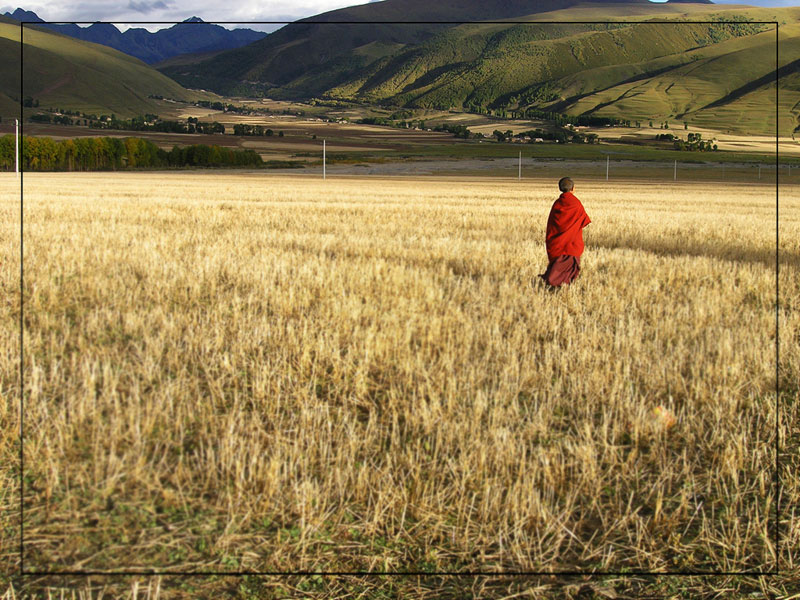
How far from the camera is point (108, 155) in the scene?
10806 cm

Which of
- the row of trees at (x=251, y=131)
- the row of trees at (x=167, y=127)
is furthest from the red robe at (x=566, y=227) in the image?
the row of trees at (x=251, y=131)

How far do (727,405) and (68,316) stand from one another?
8.15m

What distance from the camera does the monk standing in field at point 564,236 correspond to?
12.4 m

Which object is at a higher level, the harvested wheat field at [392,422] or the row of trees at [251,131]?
the row of trees at [251,131]

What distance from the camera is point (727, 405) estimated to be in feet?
21.5

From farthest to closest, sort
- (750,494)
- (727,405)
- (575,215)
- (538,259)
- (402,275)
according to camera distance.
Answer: (538,259), (402,275), (575,215), (727,405), (750,494)

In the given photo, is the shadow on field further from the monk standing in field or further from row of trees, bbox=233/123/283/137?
row of trees, bbox=233/123/283/137

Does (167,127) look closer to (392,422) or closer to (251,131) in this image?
(251,131)

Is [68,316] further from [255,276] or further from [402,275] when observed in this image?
[402,275]

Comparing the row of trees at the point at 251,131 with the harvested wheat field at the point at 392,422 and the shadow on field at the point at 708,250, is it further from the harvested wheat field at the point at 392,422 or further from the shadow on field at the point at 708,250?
the harvested wheat field at the point at 392,422

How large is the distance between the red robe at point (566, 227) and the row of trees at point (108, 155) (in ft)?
332

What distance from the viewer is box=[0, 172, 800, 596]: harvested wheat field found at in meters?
4.12

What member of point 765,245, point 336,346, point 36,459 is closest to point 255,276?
point 336,346

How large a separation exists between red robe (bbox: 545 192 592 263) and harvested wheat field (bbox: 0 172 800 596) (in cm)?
81
